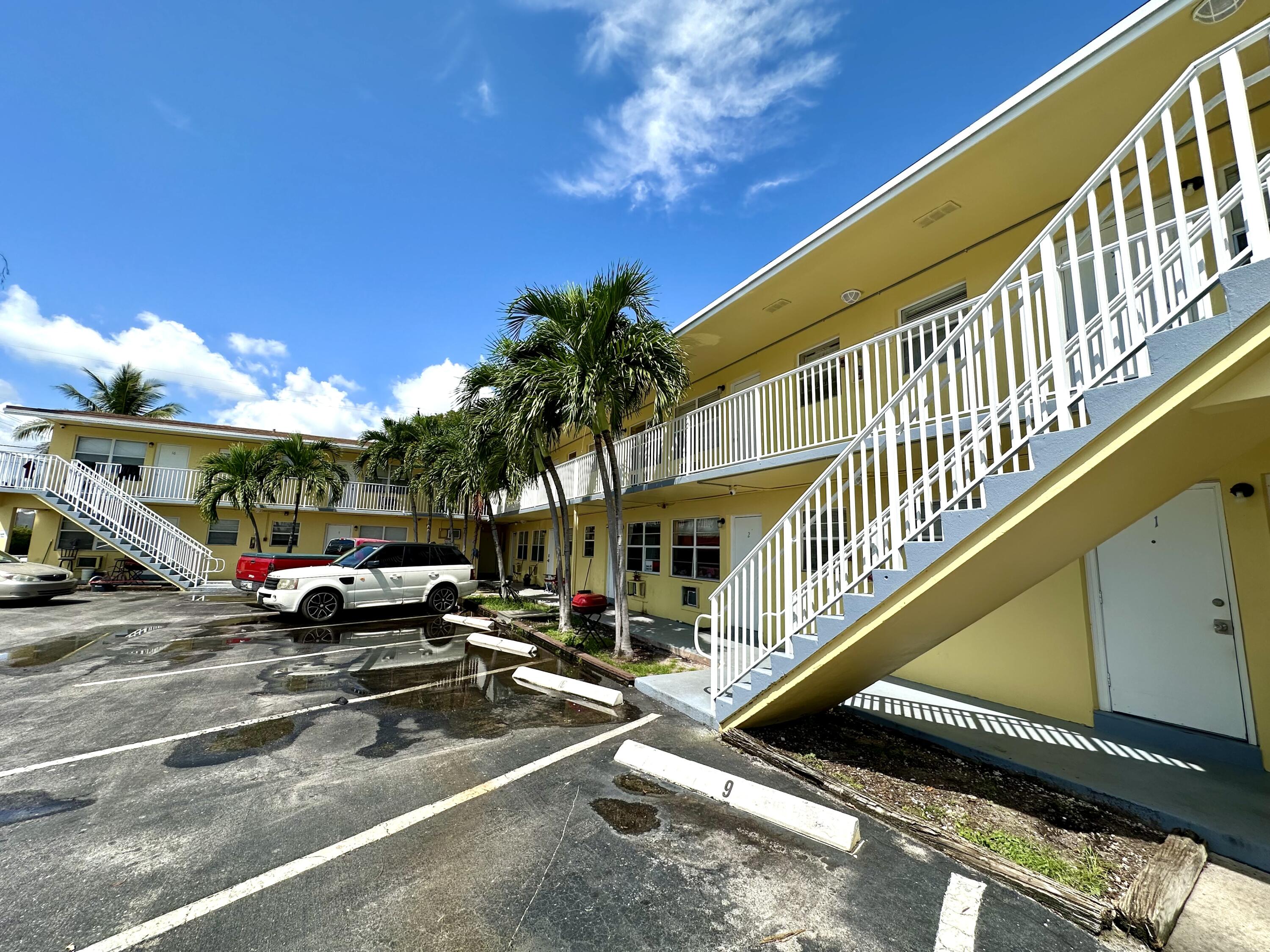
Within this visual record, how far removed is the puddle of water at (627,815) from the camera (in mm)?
3447

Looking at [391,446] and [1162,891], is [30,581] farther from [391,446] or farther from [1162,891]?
[1162,891]

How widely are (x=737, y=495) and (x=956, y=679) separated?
16.0 feet

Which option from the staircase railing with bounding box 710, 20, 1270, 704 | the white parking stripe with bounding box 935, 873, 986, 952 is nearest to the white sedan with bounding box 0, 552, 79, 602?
the staircase railing with bounding box 710, 20, 1270, 704

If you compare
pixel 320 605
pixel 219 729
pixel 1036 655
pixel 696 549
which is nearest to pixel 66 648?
pixel 320 605

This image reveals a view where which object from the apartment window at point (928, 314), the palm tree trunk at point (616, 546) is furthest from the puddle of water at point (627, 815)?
the apartment window at point (928, 314)

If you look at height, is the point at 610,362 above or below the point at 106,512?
above

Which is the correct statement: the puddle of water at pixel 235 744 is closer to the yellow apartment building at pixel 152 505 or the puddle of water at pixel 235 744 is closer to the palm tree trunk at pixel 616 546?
the palm tree trunk at pixel 616 546

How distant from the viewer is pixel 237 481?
55.0 ft

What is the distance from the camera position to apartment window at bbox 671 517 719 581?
10.8 metres

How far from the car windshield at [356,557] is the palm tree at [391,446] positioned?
640cm

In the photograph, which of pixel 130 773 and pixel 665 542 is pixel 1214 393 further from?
pixel 665 542

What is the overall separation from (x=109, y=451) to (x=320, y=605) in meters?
15.5

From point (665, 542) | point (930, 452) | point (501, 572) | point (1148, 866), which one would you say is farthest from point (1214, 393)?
point (501, 572)

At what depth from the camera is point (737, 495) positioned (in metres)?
10.3
